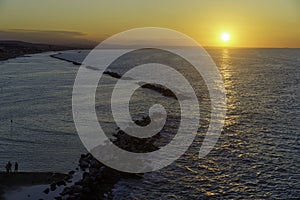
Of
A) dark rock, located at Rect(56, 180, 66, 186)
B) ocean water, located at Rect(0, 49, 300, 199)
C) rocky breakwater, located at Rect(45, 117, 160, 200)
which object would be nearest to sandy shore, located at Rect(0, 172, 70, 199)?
dark rock, located at Rect(56, 180, 66, 186)

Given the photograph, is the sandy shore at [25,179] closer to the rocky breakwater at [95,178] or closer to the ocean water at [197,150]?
the rocky breakwater at [95,178]

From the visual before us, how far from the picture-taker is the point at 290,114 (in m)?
35.7

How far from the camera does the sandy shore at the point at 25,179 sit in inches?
664

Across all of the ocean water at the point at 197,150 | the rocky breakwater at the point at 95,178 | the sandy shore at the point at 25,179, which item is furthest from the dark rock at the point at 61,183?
the ocean water at the point at 197,150

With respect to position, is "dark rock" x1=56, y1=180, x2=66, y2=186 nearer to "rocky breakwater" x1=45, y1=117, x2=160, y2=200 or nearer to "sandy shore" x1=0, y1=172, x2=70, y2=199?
"rocky breakwater" x1=45, y1=117, x2=160, y2=200

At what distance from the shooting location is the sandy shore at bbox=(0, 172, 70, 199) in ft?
55.4

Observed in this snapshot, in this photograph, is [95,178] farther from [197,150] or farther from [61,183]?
[197,150]

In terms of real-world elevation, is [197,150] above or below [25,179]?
above

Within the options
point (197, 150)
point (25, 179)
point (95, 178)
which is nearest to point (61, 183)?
point (95, 178)

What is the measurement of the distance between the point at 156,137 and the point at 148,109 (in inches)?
431

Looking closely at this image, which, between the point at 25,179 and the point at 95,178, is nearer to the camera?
the point at 25,179

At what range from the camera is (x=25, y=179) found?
17547mm

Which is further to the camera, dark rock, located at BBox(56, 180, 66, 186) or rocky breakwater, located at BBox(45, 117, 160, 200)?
dark rock, located at BBox(56, 180, 66, 186)

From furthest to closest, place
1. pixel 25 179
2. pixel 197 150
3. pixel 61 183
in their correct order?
pixel 197 150 → pixel 25 179 → pixel 61 183
